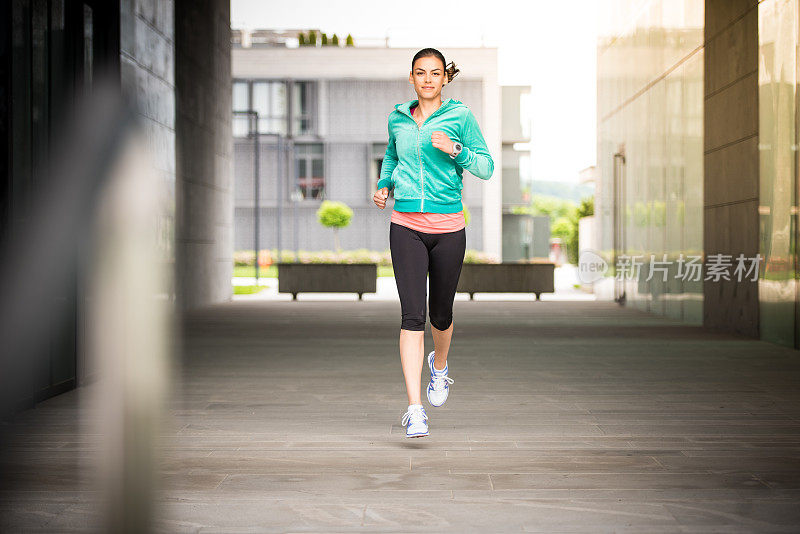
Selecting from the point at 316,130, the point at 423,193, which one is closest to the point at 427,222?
the point at 423,193

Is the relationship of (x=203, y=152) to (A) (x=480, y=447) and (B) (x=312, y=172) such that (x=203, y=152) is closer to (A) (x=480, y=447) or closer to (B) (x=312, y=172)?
(A) (x=480, y=447)

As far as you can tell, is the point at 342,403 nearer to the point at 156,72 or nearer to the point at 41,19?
the point at 41,19

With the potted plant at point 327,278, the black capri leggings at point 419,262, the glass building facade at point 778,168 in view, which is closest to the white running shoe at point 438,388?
the black capri leggings at point 419,262

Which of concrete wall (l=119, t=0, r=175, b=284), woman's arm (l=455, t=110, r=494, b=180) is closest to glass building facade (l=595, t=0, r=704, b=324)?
concrete wall (l=119, t=0, r=175, b=284)

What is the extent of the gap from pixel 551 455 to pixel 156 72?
6.49 metres

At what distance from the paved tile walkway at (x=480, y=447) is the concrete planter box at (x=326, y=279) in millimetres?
9502

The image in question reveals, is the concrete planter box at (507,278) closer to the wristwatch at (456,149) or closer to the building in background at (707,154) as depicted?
the building in background at (707,154)

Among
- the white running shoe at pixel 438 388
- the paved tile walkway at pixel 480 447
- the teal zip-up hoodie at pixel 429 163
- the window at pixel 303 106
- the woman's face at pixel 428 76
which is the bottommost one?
the paved tile walkway at pixel 480 447

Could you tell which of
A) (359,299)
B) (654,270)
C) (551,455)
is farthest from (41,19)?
(359,299)

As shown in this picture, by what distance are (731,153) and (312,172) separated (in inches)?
1317

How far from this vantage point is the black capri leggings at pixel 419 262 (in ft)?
15.8

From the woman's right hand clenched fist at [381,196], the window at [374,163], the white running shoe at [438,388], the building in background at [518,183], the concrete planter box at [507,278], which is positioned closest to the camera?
the woman's right hand clenched fist at [381,196]

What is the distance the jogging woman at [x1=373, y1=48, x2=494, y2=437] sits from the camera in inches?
187

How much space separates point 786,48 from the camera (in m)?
9.40
